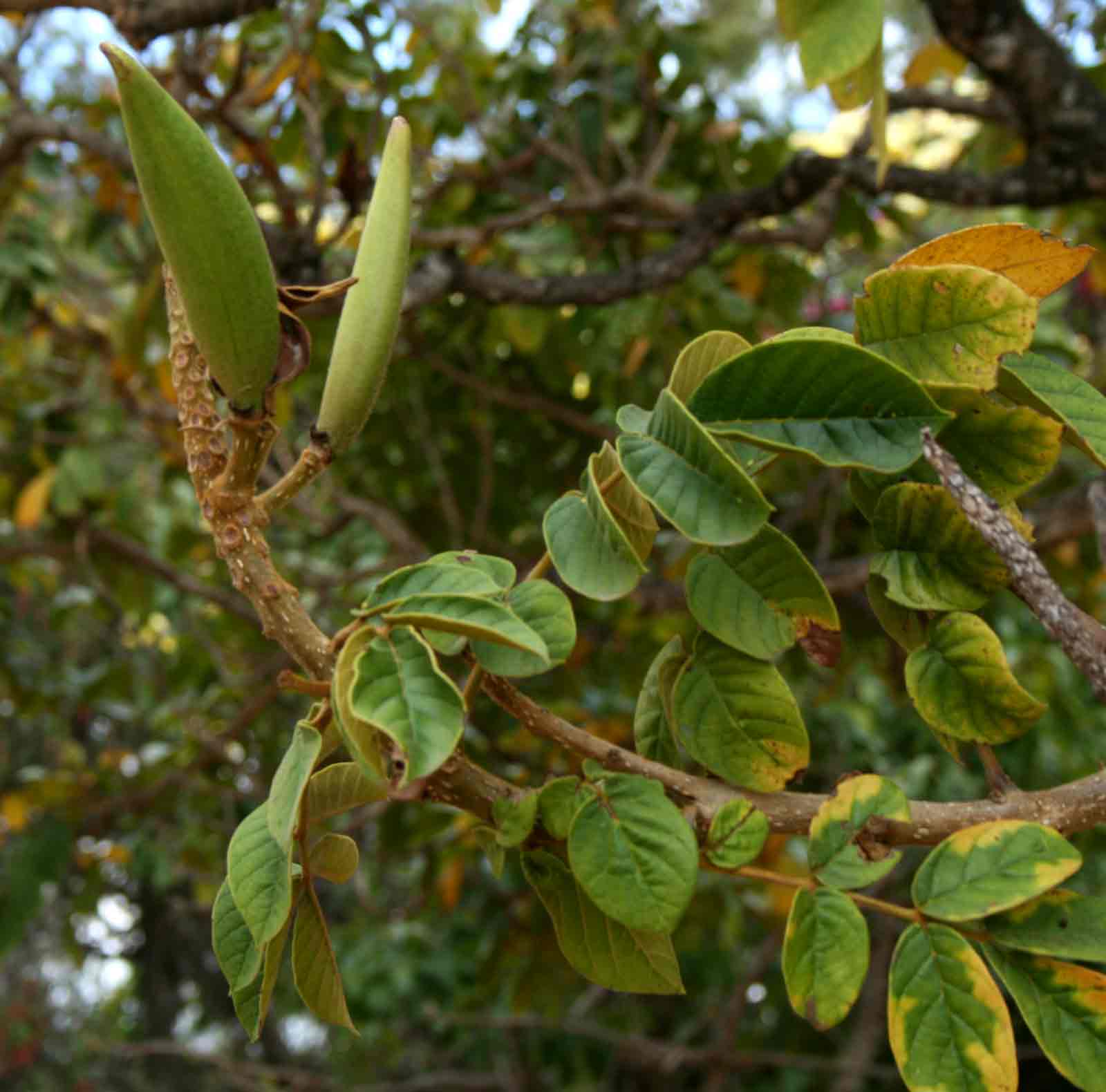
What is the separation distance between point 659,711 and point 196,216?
333 mm

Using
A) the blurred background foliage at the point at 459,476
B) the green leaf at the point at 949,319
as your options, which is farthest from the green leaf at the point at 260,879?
the blurred background foliage at the point at 459,476

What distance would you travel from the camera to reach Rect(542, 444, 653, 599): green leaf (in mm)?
532

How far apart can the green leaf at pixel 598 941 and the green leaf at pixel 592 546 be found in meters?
0.13

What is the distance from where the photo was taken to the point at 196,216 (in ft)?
1.60

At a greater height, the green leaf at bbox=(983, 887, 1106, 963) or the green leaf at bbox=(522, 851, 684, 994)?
the green leaf at bbox=(522, 851, 684, 994)

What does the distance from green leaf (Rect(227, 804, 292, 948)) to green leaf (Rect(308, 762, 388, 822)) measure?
0.03m

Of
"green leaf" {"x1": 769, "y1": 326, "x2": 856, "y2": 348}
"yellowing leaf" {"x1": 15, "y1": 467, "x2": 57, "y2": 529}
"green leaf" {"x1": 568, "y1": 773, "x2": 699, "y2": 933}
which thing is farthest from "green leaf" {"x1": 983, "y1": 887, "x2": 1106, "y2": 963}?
"yellowing leaf" {"x1": 15, "y1": 467, "x2": 57, "y2": 529}

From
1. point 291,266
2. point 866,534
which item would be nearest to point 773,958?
point 866,534

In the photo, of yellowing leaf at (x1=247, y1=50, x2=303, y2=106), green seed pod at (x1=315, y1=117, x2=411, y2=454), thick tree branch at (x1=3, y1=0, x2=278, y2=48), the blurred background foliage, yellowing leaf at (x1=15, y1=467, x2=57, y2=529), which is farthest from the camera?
yellowing leaf at (x1=15, y1=467, x2=57, y2=529)

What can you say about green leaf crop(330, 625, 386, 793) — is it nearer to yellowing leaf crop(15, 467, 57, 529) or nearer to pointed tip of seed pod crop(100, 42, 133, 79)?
pointed tip of seed pod crop(100, 42, 133, 79)

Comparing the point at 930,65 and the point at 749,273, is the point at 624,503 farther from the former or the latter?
the point at 930,65

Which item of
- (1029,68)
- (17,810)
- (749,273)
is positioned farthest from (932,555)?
(17,810)

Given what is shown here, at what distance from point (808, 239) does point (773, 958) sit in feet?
5.59

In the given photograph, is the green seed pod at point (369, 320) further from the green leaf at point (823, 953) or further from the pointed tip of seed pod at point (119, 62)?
the green leaf at point (823, 953)
